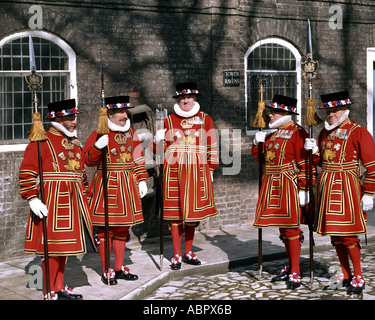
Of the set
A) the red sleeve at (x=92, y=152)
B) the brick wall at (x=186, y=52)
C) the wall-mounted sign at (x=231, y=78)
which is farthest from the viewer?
the wall-mounted sign at (x=231, y=78)

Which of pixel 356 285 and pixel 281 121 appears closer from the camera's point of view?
pixel 356 285

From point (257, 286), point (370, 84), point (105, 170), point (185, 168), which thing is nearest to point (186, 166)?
point (185, 168)

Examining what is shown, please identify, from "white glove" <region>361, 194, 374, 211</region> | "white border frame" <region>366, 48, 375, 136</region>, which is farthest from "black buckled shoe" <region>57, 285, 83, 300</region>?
"white border frame" <region>366, 48, 375, 136</region>

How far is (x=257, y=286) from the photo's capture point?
25.2 feet

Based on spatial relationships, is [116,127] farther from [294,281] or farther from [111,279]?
[294,281]

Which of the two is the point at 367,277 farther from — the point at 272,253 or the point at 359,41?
the point at 359,41

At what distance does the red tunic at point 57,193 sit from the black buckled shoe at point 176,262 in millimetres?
1849

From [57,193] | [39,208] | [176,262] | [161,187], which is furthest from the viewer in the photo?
[161,187]

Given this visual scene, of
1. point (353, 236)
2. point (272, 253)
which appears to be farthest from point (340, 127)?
point (272, 253)

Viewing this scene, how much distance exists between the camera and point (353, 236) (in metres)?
7.29

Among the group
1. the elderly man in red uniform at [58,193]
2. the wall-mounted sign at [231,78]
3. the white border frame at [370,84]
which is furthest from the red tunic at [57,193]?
the white border frame at [370,84]

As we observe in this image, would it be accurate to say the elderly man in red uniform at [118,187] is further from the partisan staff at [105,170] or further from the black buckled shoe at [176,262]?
the black buckled shoe at [176,262]

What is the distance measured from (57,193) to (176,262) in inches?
90.6

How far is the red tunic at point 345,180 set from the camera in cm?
715
